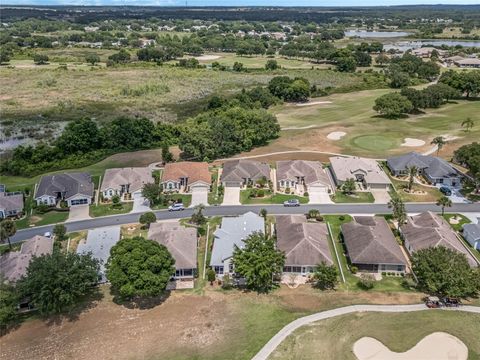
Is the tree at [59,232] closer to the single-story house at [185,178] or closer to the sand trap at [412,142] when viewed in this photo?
the single-story house at [185,178]

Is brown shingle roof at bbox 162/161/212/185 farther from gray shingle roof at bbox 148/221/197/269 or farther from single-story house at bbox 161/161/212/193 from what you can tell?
gray shingle roof at bbox 148/221/197/269

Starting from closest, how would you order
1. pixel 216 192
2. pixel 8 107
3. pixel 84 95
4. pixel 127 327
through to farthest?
pixel 127 327 → pixel 216 192 → pixel 8 107 → pixel 84 95

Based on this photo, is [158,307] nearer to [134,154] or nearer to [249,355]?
[249,355]

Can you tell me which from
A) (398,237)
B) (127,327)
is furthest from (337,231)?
(127,327)

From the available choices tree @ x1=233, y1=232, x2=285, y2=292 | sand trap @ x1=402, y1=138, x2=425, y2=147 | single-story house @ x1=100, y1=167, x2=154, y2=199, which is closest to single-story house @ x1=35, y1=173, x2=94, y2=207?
single-story house @ x1=100, y1=167, x2=154, y2=199

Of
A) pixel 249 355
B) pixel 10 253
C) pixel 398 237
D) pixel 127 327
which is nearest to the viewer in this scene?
pixel 249 355

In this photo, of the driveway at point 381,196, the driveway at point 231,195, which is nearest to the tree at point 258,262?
the driveway at point 231,195

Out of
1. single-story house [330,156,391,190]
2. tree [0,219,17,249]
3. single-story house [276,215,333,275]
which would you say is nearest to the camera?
single-story house [276,215,333,275]
